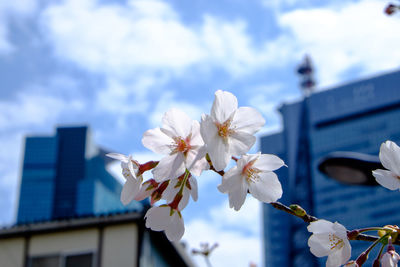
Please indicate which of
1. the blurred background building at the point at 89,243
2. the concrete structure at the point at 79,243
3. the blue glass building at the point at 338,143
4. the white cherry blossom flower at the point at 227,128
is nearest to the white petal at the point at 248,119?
the white cherry blossom flower at the point at 227,128

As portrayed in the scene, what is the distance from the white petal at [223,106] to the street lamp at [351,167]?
4189 mm

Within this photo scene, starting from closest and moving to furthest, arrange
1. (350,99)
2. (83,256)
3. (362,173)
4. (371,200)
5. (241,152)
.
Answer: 1. (241,152)
2. (362,173)
3. (83,256)
4. (371,200)
5. (350,99)

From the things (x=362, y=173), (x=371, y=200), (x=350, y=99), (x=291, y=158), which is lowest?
(x=362, y=173)

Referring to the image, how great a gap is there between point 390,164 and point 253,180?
292mm

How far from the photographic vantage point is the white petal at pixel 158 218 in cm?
116

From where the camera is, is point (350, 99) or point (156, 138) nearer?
point (156, 138)

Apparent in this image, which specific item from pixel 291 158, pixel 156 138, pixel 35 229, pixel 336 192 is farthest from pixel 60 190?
pixel 156 138

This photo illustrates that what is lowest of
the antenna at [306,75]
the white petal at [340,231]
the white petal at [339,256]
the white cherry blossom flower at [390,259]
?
the white cherry blossom flower at [390,259]

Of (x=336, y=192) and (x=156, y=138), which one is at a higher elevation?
(x=336, y=192)

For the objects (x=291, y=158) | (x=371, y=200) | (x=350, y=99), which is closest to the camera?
(x=371, y=200)

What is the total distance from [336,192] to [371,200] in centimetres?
564

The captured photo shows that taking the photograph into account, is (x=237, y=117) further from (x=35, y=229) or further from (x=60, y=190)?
(x=60, y=190)

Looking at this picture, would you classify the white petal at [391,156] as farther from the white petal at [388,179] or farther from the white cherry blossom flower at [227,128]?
the white cherry blossom flower at [227,128]

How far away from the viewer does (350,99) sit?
85.1 meters
